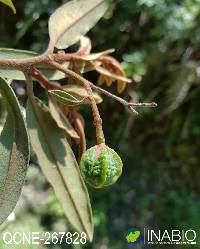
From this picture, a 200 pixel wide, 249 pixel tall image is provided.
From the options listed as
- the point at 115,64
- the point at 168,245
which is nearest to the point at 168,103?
the point at 168,245

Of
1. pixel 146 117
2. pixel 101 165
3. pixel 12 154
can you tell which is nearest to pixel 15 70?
pixel 12 154

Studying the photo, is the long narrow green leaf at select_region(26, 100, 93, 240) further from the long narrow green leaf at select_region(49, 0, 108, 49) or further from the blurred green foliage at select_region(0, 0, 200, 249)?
the blurred green foliage at select_region(0, 0, 200, 249)

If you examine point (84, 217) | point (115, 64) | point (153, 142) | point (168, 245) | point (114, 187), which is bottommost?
point (84, 217)

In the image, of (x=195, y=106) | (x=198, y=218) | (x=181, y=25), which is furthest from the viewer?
(x=195, y=106)

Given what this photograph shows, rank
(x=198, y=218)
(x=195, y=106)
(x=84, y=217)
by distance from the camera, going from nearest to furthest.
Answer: (x=84, y=217) → (x=198, y=218) → (x=195, y=106)

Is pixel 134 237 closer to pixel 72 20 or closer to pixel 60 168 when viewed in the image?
pixel 60 168

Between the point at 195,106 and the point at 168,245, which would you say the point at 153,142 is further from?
the point at 168,245

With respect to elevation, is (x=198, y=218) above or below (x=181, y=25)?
below
